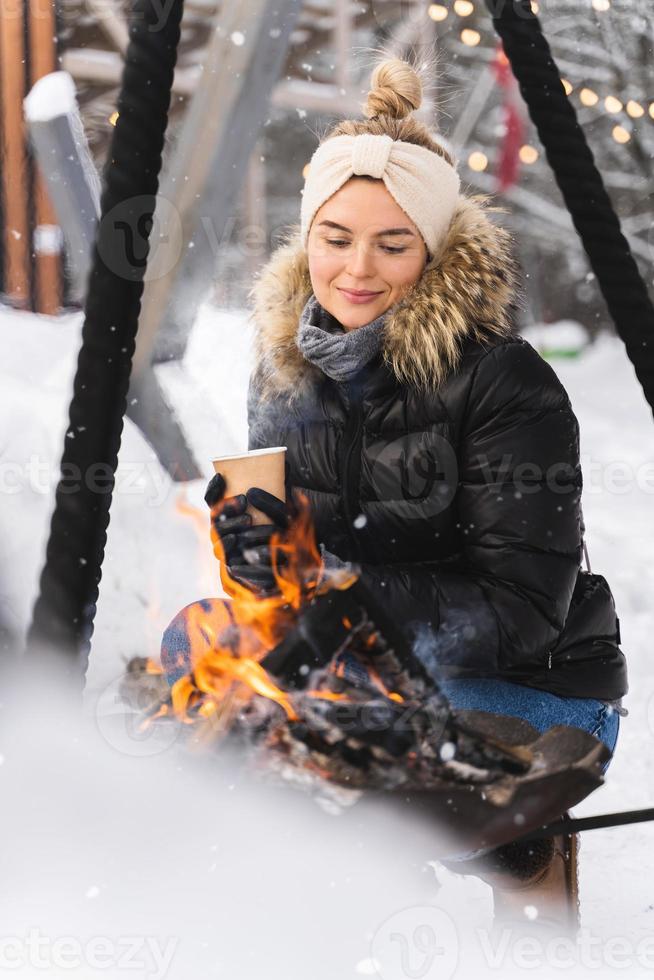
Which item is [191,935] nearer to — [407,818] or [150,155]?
[407,818]

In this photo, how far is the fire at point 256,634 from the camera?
139 centimetres

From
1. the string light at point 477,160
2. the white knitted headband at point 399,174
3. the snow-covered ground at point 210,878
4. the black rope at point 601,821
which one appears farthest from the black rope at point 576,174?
the string light at point 477,160

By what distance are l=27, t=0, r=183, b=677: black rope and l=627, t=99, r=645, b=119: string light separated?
9.56 metres

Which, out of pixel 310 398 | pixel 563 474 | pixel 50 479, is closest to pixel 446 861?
pixel 563 474

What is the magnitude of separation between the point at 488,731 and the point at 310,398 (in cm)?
77

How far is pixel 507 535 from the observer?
1.58 metres

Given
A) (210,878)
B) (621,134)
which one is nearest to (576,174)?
(210,878)

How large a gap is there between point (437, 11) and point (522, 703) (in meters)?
8.27

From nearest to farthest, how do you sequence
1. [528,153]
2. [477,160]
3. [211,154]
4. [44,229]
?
[211,154] < [44,229] < [528,153] < [477,160]

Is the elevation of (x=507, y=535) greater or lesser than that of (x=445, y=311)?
lesser

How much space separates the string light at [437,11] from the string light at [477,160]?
1691mm

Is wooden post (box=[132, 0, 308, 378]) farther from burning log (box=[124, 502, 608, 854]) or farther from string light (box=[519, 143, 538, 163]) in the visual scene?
string light (box=[519, 143, 538, 163])

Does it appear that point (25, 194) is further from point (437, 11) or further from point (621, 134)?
point (621, 134)

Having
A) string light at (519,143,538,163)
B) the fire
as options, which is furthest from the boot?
string light at (519,143,538,163)
